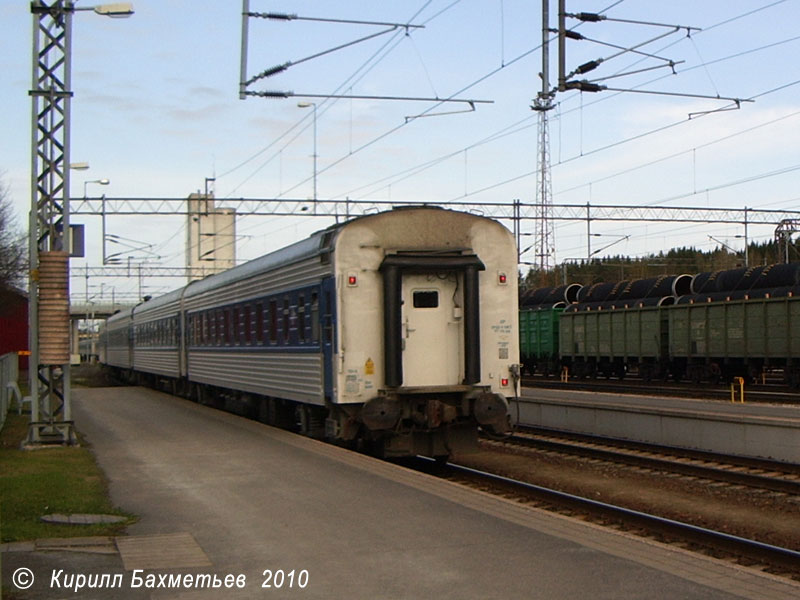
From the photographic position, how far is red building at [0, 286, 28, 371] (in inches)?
2266

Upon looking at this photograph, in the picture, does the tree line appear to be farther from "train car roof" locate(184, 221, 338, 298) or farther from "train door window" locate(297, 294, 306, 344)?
"train door window" locate(297, 294, 306, 344)

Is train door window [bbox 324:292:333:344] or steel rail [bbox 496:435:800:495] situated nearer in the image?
steel rail [bbox 496:435:800:495]

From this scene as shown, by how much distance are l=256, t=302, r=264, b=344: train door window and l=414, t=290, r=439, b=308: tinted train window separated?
5415mm

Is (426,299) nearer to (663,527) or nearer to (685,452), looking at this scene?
(663,527)

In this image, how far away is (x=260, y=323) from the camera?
18469 mm

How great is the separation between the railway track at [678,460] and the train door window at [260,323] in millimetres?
4610

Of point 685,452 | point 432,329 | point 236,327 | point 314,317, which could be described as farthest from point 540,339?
point 432,329

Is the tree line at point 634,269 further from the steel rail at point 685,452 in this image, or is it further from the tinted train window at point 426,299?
the tinted train window at point 426,299

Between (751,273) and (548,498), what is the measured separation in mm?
20463

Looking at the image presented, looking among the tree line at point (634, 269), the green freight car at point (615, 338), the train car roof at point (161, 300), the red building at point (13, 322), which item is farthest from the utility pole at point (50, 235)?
the tree line at point (634, 269)

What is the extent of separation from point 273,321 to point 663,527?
9.26 m

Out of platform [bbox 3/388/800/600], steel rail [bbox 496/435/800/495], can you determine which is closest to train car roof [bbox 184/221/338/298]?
platform [bbox 3/388/800/600]

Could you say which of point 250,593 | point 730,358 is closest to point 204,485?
point 250,593

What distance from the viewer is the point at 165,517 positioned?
9.62 meters
